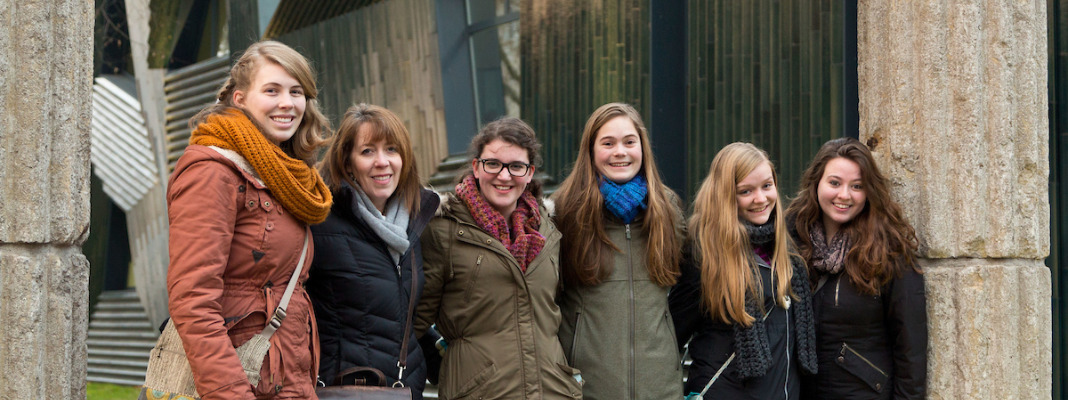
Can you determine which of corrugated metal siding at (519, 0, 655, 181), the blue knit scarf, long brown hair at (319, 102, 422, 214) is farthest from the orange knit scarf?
corrugated metal siding at (519, 0, 655, 181)

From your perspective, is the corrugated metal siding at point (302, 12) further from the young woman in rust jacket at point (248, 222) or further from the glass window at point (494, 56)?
the young woman in rust jacket at point (248, 222)

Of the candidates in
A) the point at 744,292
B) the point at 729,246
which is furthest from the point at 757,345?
the point at 729,246

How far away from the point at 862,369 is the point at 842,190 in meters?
0.72

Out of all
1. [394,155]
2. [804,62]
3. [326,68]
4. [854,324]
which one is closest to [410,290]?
[394,155]

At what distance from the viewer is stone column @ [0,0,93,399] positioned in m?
3.31

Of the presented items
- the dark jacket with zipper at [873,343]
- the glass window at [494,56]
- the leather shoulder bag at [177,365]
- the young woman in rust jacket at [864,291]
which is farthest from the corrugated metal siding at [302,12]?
the leather shoulder bag at [177,365]

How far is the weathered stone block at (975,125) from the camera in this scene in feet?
13.6

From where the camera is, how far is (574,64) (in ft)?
24.2

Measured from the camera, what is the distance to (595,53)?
725cm

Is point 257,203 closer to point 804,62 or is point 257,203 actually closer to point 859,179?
point 859,179

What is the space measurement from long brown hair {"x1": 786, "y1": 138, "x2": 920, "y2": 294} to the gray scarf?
173 centimetres

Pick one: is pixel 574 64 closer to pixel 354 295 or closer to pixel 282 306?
pixel 354 295

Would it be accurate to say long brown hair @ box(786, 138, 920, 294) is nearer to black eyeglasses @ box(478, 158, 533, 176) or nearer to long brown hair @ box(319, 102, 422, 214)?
black eyeglasses @ box(478, 158, 533, 176)

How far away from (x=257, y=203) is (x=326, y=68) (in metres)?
7.08
